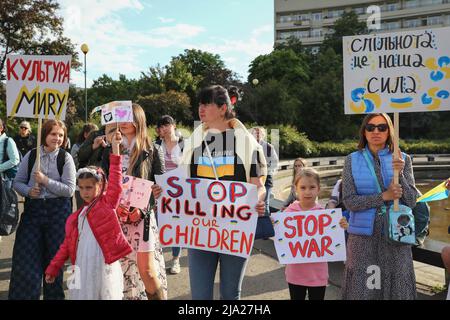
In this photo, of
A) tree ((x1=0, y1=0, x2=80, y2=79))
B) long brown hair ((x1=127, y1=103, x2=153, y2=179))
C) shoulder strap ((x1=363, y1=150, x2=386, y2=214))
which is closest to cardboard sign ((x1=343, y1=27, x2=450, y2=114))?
shoulder strap ((x1=363, y1=150, x2=386, y2=214))

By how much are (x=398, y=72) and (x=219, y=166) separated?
1579mm

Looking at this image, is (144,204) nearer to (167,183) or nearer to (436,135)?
(167,183)

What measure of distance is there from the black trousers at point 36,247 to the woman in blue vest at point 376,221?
99.4 inches

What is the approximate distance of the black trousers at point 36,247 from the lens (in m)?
3.73

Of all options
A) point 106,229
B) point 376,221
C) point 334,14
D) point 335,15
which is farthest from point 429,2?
point 106,229

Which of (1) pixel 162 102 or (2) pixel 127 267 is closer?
(2) pixel 127 267

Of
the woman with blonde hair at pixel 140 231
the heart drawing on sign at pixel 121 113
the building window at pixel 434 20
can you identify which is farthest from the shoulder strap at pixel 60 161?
the building window at pixel 434 20

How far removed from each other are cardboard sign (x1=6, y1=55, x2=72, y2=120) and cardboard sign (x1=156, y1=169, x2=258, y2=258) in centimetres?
153

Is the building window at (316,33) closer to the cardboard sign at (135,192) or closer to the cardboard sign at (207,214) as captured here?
the cardboard sign at (135,192)

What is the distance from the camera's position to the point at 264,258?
5.68m

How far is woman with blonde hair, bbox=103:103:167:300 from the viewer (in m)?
3.55

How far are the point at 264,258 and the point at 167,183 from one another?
287cm

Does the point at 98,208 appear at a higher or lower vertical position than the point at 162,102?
lower
